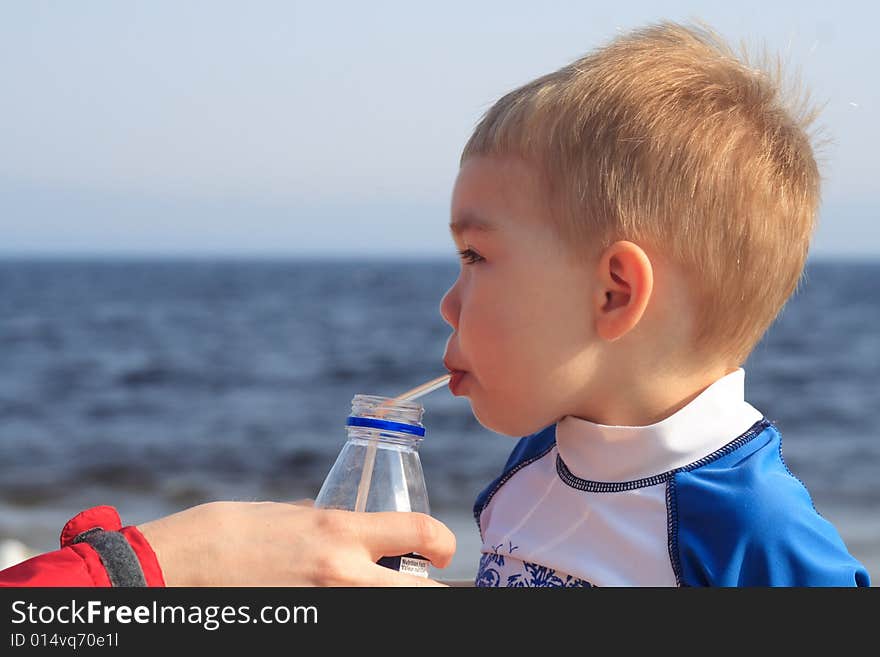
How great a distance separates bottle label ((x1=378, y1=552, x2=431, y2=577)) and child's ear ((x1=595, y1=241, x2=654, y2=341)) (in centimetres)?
51

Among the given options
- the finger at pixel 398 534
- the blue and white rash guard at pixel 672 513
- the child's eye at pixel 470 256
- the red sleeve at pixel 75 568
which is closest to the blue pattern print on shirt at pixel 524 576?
the blue and white rash guard at pixel 672 513

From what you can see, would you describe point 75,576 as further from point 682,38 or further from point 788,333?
point 788,333

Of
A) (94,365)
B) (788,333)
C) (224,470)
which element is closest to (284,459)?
(224,470)

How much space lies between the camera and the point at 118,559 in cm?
149

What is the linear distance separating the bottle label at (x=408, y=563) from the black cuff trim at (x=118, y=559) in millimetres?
325

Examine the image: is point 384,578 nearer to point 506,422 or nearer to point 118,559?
point 118,559

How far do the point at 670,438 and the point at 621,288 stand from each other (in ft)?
0.82

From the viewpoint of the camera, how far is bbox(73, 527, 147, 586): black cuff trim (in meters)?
1.48

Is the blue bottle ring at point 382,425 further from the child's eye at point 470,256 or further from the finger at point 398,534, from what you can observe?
the child's eye at point 470,256

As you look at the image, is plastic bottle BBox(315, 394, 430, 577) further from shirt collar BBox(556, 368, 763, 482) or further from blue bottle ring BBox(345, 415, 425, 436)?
shirt collar BBox(556, 368, 763, 482)

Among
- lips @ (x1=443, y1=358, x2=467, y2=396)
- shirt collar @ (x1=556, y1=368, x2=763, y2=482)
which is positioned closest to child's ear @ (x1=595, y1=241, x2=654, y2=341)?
shirt collar @ (x1=556, y1=368, x2=763, y2=482)

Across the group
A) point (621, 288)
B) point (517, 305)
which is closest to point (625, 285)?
point (621, 288)

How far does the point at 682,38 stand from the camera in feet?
6.73

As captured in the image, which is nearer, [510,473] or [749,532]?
[749,532]
